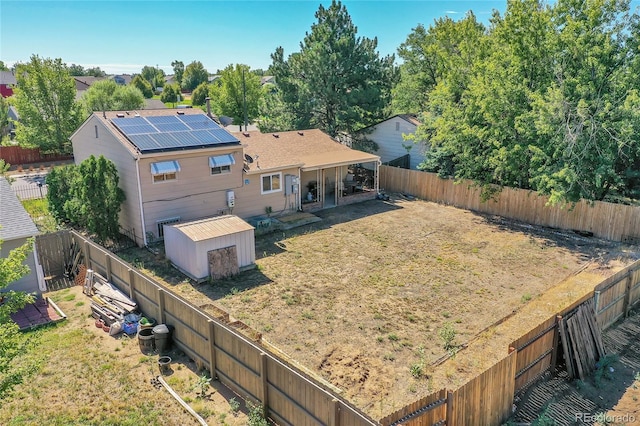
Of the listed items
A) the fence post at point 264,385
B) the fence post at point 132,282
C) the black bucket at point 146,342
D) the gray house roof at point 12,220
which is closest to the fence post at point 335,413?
the fence post at point 264,385

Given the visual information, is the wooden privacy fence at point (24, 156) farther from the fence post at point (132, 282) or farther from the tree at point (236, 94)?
the fence post at point (132, 282)

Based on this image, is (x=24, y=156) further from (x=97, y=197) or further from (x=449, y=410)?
(x=449, y=410)

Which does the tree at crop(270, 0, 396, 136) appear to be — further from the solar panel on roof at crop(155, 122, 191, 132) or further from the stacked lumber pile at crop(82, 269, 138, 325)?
the stacked lumber pile at crop(82, 269, 138, 325)

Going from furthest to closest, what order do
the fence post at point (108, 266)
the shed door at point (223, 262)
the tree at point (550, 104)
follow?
the tree at point (550, 104) < the shed door at point (223, 262) < the fence post at point (108, 266)

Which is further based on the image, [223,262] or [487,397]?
[223,262]

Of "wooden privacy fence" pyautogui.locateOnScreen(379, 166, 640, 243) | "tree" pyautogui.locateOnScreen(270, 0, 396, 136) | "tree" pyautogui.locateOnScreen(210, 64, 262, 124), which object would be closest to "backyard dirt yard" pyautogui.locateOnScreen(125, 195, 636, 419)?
"wooden privacy fence" pyautogui.locateOnScreen(379, 166, 640, 243)

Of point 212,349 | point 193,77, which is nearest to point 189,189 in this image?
point 212,349
